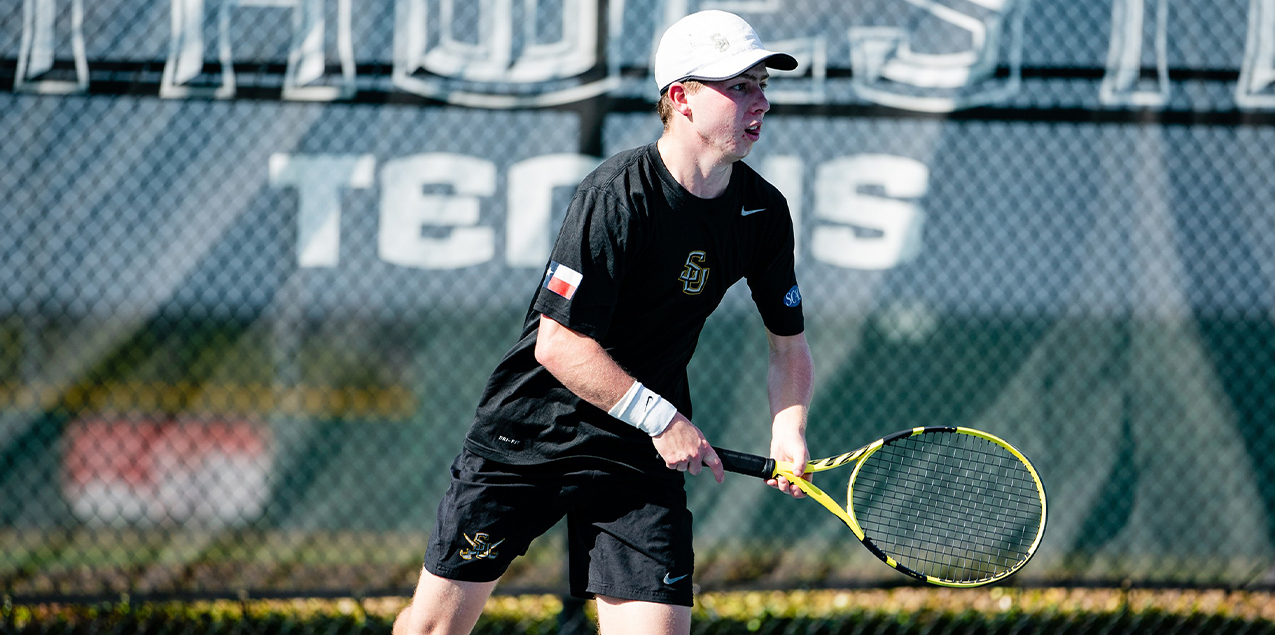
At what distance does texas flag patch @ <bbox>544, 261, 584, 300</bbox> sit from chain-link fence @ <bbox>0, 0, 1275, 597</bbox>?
162cm

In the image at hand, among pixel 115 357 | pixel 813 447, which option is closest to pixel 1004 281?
pixel 813 447

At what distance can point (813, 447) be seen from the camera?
4035mm

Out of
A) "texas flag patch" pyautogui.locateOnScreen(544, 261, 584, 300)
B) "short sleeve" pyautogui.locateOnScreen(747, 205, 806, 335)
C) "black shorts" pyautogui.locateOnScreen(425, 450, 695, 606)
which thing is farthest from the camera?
"short sleeve" pyautogui.locateOnScreen(747, 205, 806, 335)

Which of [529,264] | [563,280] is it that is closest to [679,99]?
[563,280]

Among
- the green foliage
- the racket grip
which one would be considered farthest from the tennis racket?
the green foliage

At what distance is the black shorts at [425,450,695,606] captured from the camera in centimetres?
241

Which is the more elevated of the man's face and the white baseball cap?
the white baseball cap

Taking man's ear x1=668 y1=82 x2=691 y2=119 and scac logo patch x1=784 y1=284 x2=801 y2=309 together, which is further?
scac logo patch x1=784 y1=284 x2=801 y2=309

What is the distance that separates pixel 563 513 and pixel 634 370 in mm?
399

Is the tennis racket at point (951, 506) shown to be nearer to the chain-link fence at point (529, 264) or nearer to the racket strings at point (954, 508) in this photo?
the racket strings at point (954, 508)

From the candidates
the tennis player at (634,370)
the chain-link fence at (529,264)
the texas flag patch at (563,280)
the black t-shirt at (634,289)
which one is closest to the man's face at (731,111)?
the tennis player at (634,370)

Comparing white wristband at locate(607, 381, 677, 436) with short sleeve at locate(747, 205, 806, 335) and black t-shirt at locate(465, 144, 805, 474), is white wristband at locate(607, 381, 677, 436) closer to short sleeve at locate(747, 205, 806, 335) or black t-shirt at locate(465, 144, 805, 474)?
Answer: black t-shirt at locate(465, 144, 805, 474)

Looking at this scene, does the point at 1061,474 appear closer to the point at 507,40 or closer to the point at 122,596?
the point at 507,40

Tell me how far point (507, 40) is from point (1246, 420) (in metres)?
3.23
